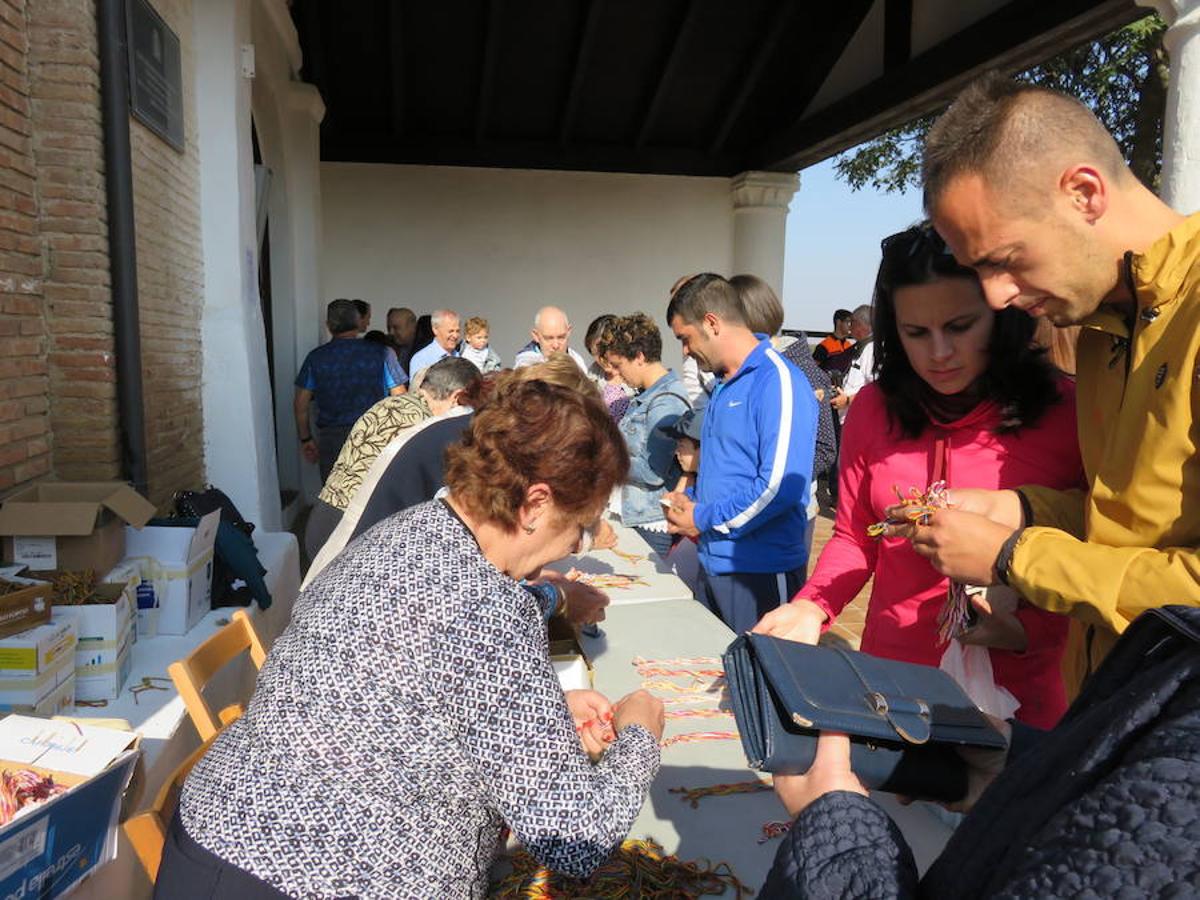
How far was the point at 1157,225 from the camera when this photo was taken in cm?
114

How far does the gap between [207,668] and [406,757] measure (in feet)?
3.07

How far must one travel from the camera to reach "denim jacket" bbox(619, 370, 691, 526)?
3984mm

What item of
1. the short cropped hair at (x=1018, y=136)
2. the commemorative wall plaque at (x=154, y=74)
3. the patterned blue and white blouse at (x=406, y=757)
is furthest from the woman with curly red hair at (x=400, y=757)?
the commemorative wall plaque at (x=154, y=74)

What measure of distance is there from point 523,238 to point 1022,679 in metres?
10.1

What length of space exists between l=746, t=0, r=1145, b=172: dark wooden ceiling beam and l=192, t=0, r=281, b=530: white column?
534 centimetres

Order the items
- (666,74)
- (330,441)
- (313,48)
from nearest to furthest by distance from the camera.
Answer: (330,441), (313,48), (666,74)

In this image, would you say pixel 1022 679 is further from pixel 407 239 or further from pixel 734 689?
pixel 407 239

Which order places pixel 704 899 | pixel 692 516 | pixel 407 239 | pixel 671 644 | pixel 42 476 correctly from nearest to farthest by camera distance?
pixel 704 899 < pixel 671 644 < pixel 692 516 < pixel 42 476 < pixel 407 239

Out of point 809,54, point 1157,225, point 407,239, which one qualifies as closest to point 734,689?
point 1157,225

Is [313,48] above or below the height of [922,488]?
above

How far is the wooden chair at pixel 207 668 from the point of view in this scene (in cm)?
179

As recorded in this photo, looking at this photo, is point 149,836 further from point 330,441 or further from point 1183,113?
point 330,441

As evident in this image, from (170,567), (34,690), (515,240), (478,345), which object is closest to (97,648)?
(34,690)

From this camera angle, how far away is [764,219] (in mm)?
11188
